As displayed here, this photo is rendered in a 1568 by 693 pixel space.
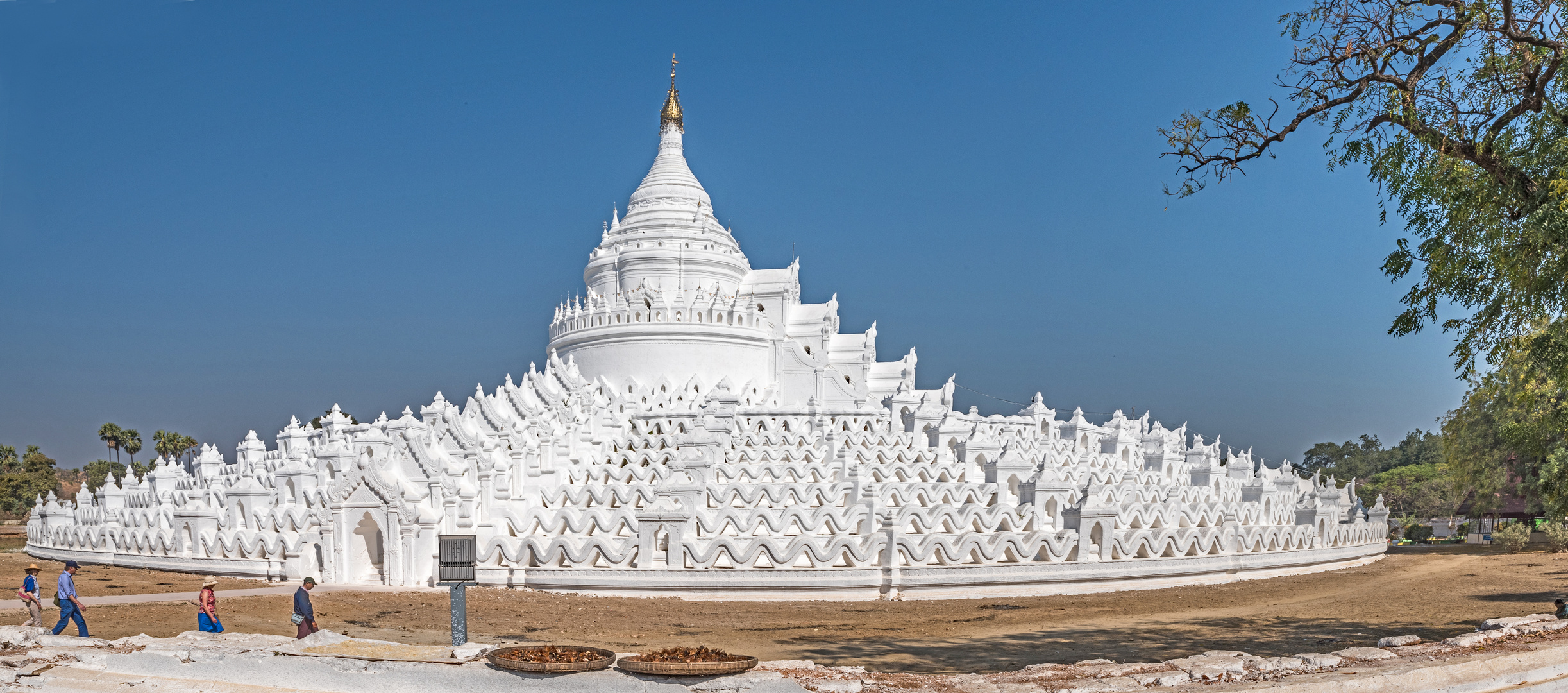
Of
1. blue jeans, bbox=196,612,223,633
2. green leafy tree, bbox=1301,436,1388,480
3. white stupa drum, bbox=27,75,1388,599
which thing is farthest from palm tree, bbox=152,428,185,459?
green leafy tree, bbox=1301,436,1388,480

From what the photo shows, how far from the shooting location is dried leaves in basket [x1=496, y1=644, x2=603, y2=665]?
975 centimetres

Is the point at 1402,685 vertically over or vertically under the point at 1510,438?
under

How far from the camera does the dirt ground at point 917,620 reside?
A: 1475 cm

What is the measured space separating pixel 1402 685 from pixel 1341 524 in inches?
1046

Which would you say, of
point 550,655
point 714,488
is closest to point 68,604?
point 550,655

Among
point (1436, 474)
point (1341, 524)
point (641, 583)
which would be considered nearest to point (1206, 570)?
point (1341, 524)

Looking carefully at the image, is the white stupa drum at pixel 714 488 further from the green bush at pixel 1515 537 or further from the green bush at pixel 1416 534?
the green bush at pixel 1416 534

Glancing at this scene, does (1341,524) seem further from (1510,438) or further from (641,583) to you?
(641,583)

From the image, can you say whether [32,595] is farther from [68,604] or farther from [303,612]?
[303,612]

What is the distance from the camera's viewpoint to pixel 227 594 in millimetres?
20781

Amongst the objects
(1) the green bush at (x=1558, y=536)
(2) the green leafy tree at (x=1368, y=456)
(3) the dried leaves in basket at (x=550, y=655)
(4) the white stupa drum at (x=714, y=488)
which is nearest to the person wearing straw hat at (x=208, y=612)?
(3) the dried leaves in basket at (x=550, y=655)

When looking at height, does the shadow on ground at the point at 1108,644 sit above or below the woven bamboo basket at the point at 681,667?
below

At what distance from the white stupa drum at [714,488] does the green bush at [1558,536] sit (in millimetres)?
4950

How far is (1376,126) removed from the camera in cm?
1416
